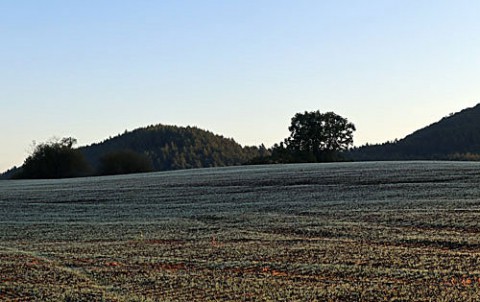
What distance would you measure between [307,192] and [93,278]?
23.7 m

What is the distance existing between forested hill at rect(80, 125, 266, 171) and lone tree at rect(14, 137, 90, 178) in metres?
34.9

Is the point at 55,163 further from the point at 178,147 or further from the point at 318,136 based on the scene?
the point at 178,147

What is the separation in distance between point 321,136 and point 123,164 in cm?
2799

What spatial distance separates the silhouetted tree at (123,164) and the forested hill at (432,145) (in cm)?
4125

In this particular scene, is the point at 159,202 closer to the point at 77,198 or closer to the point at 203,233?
the point at 77,198

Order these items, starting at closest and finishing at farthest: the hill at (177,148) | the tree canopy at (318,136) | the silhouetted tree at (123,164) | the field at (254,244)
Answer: the field at (254,244) → the silhouetted tree at (123,164) → the tree canopy at (318,136) → the hill at (177,148)

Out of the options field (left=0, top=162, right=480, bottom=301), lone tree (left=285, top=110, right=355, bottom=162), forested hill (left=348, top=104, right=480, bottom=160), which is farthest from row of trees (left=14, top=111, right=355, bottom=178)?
field (left=0, top=162, right=480, bottom=301)

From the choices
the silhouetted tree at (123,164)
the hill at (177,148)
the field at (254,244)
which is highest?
the hill at (177,148)

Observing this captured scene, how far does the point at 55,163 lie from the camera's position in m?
86.3

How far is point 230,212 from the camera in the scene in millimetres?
30719

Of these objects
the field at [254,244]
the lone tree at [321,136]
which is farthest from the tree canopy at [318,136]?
the field at [254,244]

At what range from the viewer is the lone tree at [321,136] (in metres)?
98.4

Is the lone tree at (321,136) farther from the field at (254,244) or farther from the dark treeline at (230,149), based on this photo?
the field at (254,244)

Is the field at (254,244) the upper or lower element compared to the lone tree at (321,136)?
lower
